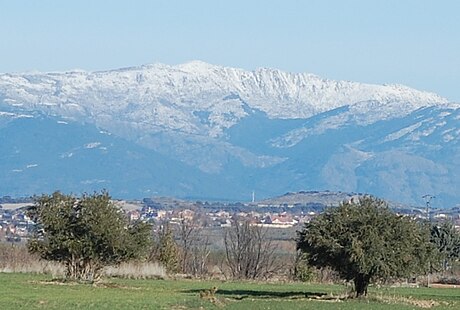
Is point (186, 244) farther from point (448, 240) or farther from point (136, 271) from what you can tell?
point (448, 240)

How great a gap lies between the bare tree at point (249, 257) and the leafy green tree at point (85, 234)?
1047 inches

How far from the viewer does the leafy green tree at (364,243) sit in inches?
2034

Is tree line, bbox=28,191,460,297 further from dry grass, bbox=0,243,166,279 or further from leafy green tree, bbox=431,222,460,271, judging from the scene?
leafy green tree, bbox=431,222,460,271

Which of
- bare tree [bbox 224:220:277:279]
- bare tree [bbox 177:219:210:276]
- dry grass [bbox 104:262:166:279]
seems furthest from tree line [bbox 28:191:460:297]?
bare tree [bbox 224:220:277:279]

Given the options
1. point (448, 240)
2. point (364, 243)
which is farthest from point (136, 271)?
point (448, 240)

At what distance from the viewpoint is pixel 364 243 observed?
5181 centimetres

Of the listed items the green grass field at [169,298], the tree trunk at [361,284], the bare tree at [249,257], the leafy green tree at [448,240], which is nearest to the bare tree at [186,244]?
the bare tree at [249,257]

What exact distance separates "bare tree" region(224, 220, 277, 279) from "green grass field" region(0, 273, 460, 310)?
24.2 metres

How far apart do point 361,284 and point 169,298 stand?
9.12 m

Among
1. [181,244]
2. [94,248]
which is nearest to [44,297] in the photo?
[94,248]

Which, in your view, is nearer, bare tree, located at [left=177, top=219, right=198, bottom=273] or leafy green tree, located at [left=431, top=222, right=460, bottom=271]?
bare tree, located at [left=177, top=219, right=198, bottom=273]

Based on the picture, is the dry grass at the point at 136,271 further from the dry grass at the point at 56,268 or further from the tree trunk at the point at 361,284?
the tree trunk at the point at 361,284

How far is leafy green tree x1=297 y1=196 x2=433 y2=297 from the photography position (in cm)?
5166

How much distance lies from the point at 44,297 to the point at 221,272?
44.0m
